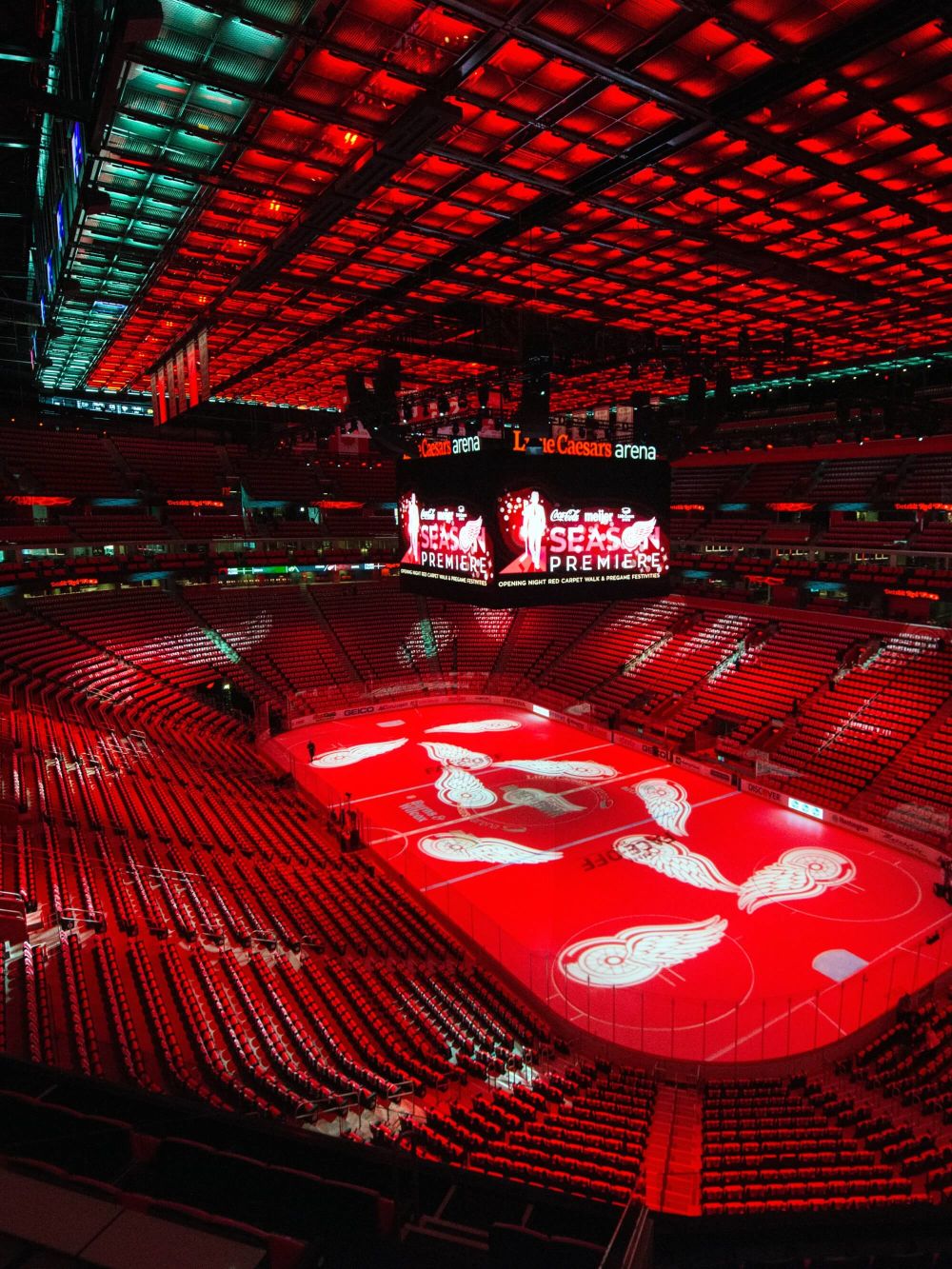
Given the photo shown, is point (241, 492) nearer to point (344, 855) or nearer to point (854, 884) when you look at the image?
point (344, 855)

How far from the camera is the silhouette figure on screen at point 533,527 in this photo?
635 inches

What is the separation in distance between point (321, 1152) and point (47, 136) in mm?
16973

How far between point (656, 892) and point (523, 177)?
15340 mm

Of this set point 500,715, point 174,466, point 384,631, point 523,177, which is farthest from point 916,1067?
point 174,466

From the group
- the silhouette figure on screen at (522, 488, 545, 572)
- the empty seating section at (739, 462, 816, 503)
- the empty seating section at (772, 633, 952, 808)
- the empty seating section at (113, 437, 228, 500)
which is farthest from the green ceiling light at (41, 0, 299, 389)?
the empty seating section at (739, 462, 816, 503)

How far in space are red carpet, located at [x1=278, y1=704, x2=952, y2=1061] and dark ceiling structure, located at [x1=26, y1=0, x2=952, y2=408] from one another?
13111 millimetres

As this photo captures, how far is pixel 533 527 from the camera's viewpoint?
16.3 m

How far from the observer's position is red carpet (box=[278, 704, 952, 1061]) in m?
13.5

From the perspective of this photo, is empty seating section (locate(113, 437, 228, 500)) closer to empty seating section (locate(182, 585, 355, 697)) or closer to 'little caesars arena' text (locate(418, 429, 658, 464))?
empty seating section (locate(182, 585, 355, 697))

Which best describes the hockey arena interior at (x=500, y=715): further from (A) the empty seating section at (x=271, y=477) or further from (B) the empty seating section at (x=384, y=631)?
(A) the empty seating section at (x=271, y=477)

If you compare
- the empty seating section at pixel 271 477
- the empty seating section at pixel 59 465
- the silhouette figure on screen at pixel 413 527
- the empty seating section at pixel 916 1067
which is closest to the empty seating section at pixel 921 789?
the empty seating section at pixel 916 1067

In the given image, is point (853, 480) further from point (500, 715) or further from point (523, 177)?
point (523, 177)

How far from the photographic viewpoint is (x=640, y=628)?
1474 inches

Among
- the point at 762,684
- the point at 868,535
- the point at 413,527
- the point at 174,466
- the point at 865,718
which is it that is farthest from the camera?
the point at 174,466
